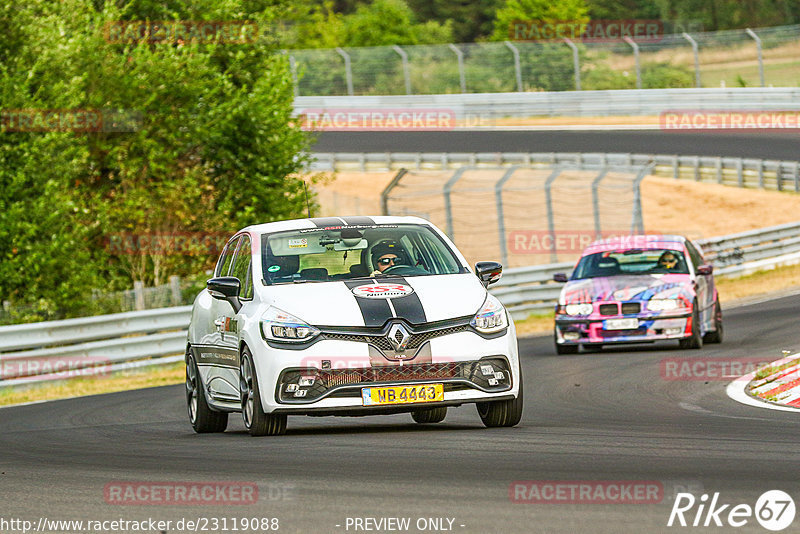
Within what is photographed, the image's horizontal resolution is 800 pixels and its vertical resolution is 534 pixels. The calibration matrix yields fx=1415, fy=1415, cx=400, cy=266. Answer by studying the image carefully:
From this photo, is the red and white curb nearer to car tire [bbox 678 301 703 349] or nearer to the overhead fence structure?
car tire [bbox 678 301 703 349]

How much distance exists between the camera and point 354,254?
10.6 m

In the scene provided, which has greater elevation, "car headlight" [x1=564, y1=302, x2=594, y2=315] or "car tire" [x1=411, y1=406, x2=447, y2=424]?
"car tire" [x1=411, y1=406, x2=447, y2=424]

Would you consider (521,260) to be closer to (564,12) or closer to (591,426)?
(591,426)

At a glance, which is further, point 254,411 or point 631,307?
point 631,307

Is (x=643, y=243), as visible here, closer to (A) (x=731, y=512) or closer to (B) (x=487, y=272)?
(B) (x=487, y=272)

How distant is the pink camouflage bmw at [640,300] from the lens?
58.0 feet

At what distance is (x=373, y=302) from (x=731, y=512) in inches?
154

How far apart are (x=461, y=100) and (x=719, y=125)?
9828 mm

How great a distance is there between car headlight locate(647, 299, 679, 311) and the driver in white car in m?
7.72

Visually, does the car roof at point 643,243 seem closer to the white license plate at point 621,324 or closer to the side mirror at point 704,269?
the side mirror at point 704,269

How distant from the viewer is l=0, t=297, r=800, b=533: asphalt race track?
662 centimetres

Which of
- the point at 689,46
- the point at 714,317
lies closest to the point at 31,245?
the point at 714,317

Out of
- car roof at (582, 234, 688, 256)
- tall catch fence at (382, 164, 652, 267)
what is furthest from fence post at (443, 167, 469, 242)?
car roof at (582, 234, 688, 256)

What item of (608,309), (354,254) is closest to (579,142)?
(608,309)
